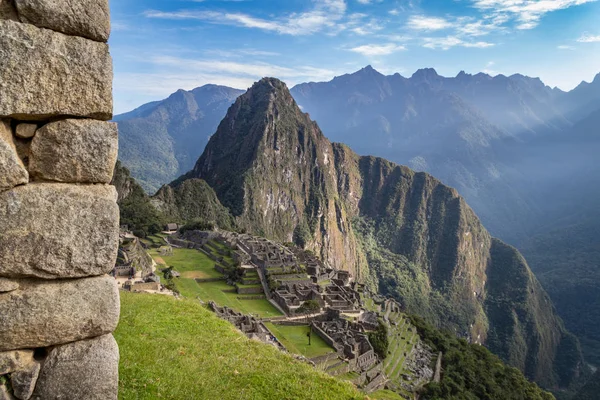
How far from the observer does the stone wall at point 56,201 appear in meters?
3.07

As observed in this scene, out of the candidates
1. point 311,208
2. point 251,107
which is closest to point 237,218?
point 311,208

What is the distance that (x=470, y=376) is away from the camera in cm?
4188

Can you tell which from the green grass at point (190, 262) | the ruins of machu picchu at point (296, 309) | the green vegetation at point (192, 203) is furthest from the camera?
the green vegetation at point (192, 203)

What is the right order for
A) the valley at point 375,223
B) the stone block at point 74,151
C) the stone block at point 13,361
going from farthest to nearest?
the valley at point 375,223 → the stone block at point 74,151 → the stone block at point 13,361

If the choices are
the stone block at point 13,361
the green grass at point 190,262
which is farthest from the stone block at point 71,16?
the green grass at point 190,262

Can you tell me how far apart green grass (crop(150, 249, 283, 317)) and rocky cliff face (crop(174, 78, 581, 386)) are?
68.8 meters

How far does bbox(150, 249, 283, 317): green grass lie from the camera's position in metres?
29.0

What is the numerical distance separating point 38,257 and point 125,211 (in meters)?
57.8

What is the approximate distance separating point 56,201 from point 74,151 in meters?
0.45

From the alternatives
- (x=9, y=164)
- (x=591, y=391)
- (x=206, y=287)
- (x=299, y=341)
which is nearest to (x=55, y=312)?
(x=9, y=164)

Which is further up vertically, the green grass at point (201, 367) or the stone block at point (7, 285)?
the stone block at point (7, 285)

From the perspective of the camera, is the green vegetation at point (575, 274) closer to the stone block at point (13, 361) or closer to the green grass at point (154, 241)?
the green grass at point (154, 241)

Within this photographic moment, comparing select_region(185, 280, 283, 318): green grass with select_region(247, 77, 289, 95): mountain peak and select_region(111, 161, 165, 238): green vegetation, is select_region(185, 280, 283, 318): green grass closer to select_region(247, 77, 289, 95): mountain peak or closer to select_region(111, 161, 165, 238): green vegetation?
select_region(111, 161, 165, 238): green vegetation

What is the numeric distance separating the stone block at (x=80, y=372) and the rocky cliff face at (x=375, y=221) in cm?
10399
